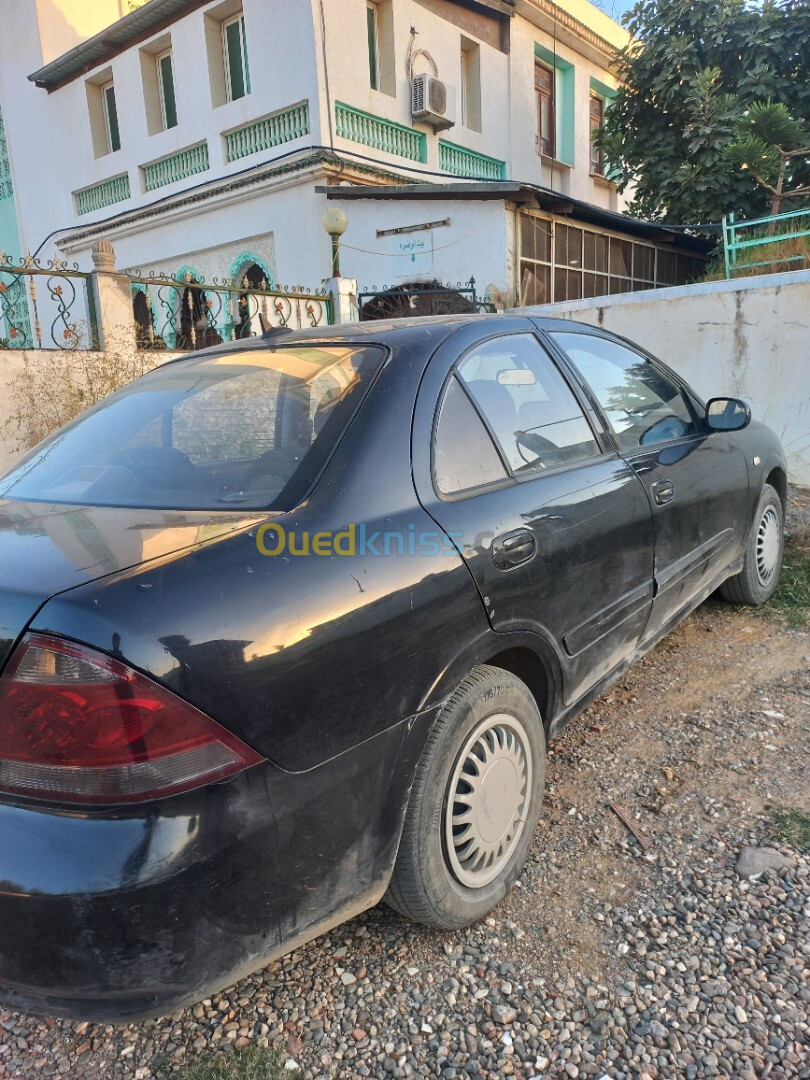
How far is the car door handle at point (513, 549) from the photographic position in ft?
6.35

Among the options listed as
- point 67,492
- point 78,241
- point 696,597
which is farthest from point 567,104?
point 67,492

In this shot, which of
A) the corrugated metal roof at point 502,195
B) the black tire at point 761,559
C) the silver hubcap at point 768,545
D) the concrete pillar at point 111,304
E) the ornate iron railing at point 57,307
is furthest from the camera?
the corrugated metal roof at point 502,195

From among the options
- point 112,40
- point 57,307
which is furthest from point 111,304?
point 112,40

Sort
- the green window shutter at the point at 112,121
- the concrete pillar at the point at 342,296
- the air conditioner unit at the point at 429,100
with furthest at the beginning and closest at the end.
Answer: the green window shutter at the point at 112,121
the air conditioner unit at the point at 429,100
the concrete pillar at the point at 342,296

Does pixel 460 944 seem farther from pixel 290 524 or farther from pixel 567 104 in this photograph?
pixel 567 104

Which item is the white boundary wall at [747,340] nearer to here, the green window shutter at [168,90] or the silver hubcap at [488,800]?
the silver hubcap at [488,800]

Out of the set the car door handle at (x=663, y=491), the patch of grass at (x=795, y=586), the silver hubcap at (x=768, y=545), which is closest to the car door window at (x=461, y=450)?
the car door handle at (x=663, y=491)

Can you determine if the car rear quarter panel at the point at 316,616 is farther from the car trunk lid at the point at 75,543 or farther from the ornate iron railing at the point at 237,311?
the ornate iron railing at the point at 237,311

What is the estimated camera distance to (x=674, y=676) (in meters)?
3.39

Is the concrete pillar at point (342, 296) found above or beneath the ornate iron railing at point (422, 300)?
beneath

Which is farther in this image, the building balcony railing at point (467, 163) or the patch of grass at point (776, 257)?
the building balcony railing at point (467, 163)

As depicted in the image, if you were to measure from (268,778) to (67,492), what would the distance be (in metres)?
1.08

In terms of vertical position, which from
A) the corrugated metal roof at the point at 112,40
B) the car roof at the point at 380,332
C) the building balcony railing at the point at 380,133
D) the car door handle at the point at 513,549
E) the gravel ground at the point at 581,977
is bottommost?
the gravel ground at the point at 581,977

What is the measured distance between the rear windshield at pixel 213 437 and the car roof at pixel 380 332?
6 cm
